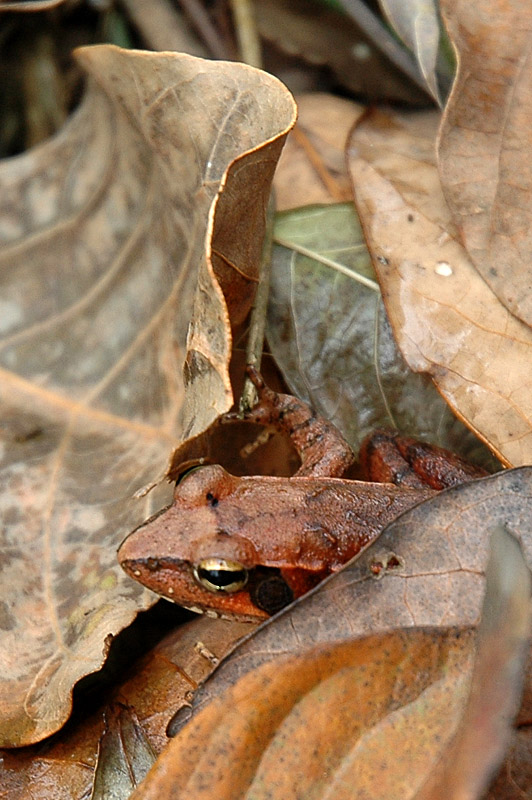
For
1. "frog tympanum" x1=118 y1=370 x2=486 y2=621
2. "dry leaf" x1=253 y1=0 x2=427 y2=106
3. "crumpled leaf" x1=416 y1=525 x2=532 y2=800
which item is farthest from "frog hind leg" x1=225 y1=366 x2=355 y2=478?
"dry leaf" x1=253 y1=0 x2=427 y2=106

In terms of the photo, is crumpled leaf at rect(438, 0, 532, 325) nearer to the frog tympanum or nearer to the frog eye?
the frog tympanum

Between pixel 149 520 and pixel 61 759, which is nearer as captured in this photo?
pixel 61 759

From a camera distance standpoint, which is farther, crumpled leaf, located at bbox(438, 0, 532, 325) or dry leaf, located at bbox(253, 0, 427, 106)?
dry leaf, located at bbox(253, 0, 427, 106)

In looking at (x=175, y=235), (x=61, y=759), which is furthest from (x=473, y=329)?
(x=61, y=759)

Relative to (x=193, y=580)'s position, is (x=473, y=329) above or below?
above

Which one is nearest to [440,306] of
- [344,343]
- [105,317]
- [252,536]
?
[344,343]

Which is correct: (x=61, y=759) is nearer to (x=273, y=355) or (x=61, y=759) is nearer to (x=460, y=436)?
(x=273, y=355)
